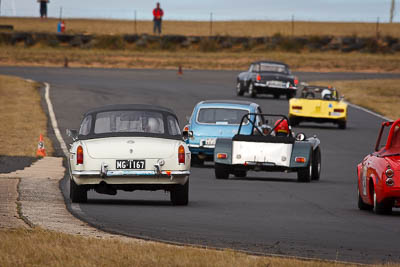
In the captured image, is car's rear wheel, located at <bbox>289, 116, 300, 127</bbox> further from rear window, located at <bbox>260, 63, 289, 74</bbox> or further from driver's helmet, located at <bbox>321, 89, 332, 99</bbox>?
rear window, located at <bbox>260, 63, 289, 74</bbox>

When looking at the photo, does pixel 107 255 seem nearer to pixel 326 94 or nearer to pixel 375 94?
pixel 326 94

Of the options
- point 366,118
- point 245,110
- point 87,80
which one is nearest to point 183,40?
point 87,80

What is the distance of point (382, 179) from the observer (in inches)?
550

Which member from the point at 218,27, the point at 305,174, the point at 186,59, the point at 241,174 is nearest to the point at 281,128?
the point at 241,174

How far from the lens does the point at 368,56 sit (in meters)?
75.6

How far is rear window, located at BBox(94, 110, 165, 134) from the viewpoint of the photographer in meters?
15.4

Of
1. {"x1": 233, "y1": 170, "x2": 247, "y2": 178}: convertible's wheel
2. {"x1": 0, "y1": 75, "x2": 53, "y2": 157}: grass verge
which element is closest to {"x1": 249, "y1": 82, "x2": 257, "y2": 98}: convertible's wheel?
{"x1": 0, "y1": 75, "x2": 53, "y2": 157}: grass verge

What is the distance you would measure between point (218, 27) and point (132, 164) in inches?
3124

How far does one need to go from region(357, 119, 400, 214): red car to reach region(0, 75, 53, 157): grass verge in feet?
36.9

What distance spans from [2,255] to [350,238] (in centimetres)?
413

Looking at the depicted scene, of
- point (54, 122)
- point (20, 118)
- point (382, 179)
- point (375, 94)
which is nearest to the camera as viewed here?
point (382, 179)

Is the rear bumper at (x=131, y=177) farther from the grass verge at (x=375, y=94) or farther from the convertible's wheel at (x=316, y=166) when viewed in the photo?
Result: the grass verge at (x=375, y=94)

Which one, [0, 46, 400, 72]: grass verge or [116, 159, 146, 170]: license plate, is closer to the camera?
[116, 159, 146, 170]: license plate

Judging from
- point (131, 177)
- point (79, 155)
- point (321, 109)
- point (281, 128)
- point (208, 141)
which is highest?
point (79, 155)
